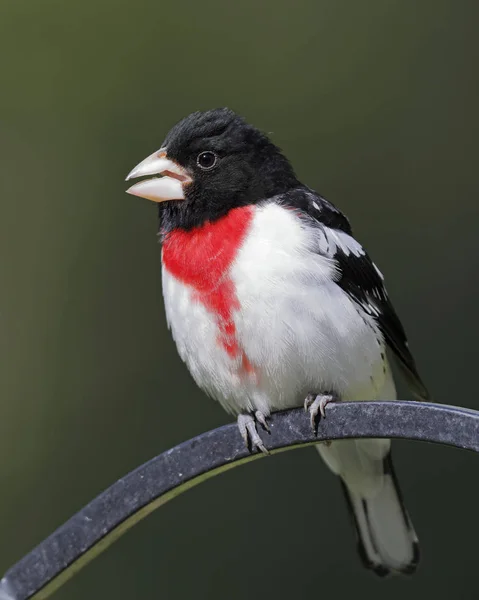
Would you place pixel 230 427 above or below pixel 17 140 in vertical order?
below

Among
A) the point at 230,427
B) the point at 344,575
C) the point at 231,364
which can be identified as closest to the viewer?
the point at 230,427

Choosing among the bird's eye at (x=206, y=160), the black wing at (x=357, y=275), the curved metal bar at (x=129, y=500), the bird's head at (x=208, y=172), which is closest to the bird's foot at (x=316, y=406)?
the curved metal bar at (x=129, y=500)

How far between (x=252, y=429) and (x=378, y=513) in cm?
74

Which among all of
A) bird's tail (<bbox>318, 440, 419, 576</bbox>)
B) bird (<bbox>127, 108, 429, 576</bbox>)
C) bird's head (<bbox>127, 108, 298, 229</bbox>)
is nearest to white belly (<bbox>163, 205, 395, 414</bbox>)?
bird (<bbox>127, 108, 429, 576</bbox>)

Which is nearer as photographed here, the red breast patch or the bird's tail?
the red breast patch

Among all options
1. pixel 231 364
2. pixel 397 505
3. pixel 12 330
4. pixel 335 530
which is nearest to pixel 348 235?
pixel 231 364

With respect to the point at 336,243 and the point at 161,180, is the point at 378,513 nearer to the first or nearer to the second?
the point at 336,243

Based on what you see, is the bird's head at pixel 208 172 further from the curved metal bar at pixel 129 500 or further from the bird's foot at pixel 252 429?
the curved metal bar at pixel 129 500

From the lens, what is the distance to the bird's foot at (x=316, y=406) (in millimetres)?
2053

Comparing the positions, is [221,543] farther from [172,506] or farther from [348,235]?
[348,235]

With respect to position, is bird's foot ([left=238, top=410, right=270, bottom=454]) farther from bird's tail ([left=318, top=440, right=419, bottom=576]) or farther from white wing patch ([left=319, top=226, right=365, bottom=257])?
bird's tail ([left=318, top=440, right=419, bottom=576])

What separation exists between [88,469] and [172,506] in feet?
1.21

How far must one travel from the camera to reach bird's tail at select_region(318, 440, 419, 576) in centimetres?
275

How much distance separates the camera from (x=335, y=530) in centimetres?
396
